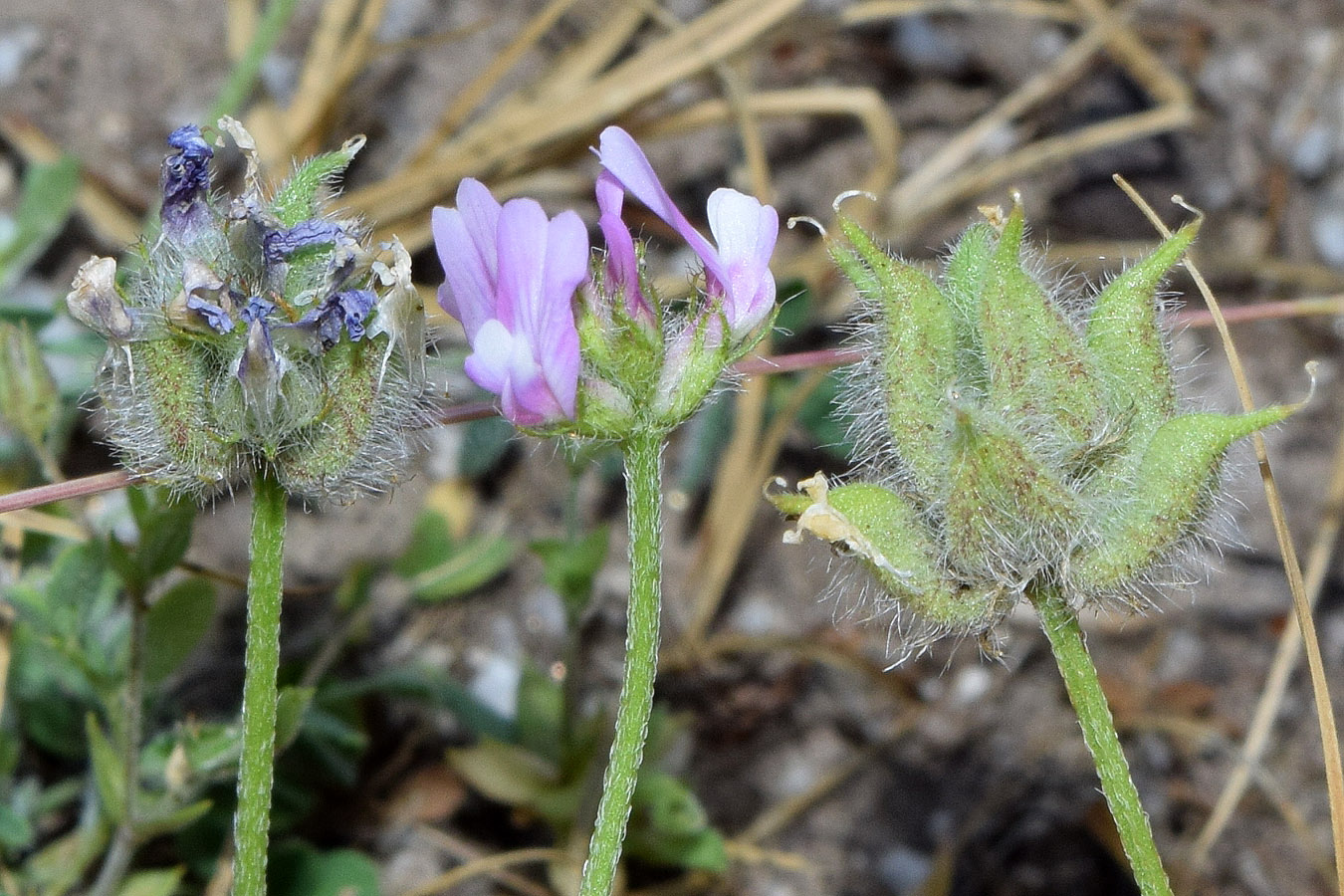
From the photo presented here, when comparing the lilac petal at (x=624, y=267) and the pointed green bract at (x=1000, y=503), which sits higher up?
the lilac petal at (x=624, y=267)

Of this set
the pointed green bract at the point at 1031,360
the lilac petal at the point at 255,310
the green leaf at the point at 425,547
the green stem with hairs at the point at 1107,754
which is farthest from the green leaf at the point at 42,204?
the green stem with hairs at the point at 1107,754

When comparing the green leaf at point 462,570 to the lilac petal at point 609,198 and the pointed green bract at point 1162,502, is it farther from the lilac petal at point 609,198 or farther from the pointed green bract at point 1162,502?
the pointed green bract at point 1162,502

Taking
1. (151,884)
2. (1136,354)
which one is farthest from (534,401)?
(151,884)

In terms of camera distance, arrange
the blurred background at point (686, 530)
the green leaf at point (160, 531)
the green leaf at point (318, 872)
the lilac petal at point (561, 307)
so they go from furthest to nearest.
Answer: the blurred background at point (686, 530) → the green leaf at point (318, 872) → the green leaf at point (160, 531) → the lilac petal at point (561, 307)

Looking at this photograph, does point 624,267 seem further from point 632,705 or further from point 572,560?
point 572,560

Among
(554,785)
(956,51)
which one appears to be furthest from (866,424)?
(956,51)
